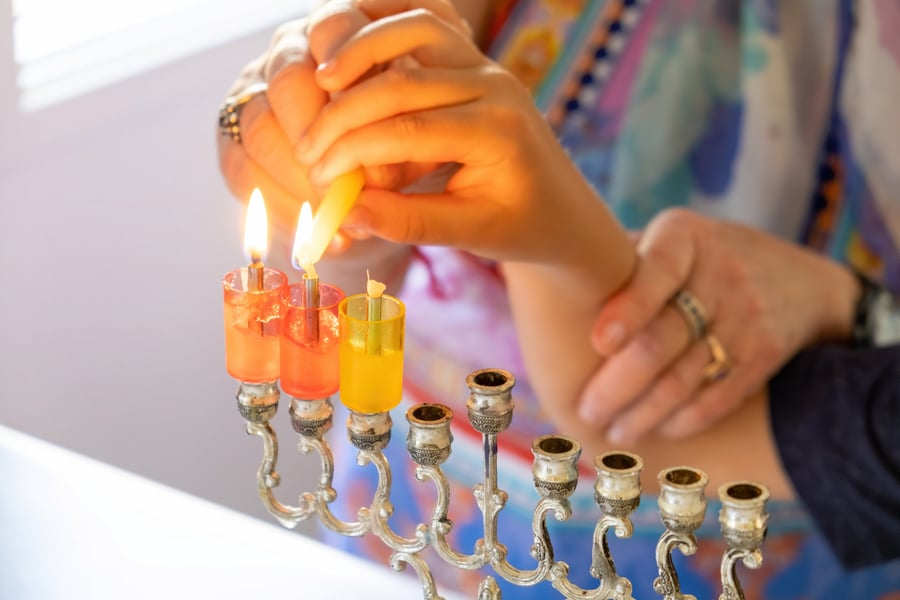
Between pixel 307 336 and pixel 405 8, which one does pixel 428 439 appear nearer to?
pixel 307 336

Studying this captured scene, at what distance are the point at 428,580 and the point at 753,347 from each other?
379mm

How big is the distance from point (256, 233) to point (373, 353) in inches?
2.9

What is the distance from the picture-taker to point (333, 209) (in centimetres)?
47

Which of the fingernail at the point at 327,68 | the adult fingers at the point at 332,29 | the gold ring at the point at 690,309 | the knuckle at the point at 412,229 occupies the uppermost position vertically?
the adult fingers at the point at 332,29

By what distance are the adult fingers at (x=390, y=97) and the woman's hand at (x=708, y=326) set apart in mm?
232

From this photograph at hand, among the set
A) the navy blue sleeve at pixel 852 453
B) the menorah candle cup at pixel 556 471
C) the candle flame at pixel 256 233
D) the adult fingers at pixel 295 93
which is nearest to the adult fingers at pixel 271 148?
the adult fingers at pixel 295 93

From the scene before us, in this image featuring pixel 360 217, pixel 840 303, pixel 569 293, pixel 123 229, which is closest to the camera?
pixel 360 217

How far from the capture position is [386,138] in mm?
508

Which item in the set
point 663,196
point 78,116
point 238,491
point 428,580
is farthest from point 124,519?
point 238,491

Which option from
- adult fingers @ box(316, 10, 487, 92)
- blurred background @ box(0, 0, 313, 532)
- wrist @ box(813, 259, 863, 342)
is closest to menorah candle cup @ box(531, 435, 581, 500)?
adult fingers @ box(316, 10, 487, 92)

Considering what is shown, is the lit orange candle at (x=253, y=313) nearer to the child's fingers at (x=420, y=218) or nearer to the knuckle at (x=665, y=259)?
the child's fingers at (x=420, y=218)

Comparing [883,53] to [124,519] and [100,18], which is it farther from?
[100,18]

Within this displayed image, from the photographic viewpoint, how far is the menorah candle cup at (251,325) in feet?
1.37

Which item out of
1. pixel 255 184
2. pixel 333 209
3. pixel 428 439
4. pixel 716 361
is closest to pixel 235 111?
pixel 255 184
